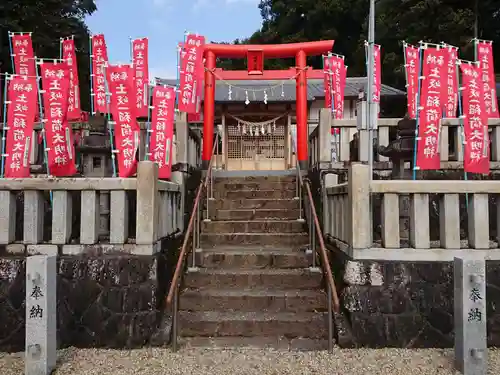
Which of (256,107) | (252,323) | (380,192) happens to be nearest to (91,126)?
(252,323)

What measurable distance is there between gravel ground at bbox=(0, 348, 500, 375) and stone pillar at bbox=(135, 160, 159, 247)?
122 cm

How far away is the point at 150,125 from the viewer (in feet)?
24.2

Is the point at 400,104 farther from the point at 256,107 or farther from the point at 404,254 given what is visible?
the point at 404,254

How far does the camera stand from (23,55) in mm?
9719

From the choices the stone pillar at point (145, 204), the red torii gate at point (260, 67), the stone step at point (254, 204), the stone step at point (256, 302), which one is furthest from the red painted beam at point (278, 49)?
the stone step at point (256, 302)

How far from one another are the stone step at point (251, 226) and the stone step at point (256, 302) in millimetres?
1733

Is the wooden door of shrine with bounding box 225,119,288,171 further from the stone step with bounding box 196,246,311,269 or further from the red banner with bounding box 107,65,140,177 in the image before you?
the stone step with bounding box 196,246,311,269

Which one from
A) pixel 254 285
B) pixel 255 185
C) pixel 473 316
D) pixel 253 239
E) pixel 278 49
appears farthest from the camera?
pixel 278 49

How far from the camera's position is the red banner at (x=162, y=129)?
703cm

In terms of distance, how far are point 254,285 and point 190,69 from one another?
666cm

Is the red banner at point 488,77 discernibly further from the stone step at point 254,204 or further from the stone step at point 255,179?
the stone step at point 254,204

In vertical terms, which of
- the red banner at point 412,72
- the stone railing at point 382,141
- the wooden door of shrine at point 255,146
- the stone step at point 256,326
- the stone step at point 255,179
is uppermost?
the red banner at point 412,72

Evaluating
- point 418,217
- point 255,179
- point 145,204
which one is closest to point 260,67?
point 255,179

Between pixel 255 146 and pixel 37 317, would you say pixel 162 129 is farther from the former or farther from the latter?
pixel 255 146
